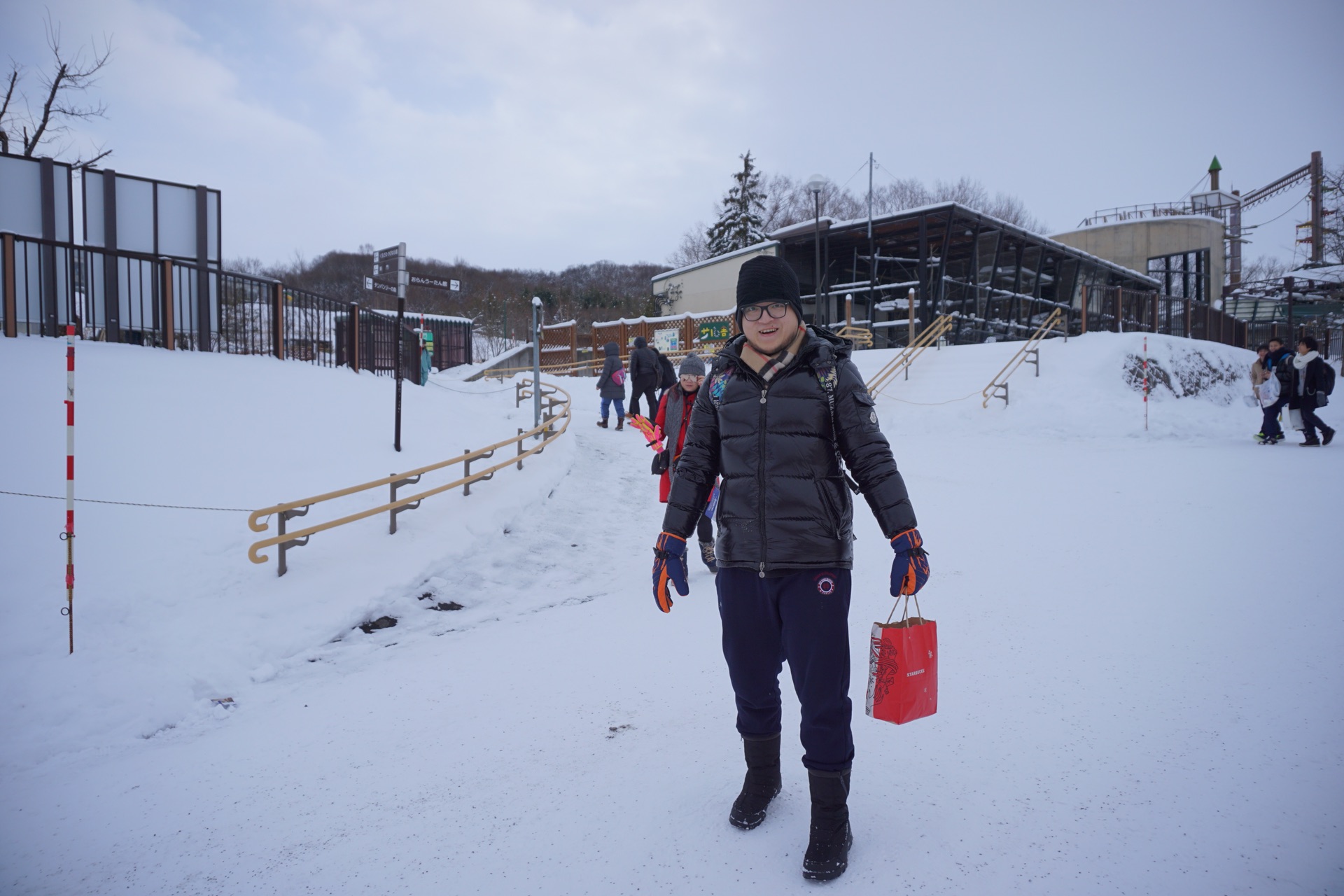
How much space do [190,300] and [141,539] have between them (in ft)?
20.9

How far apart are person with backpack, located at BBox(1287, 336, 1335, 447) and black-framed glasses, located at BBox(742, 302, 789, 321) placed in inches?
434

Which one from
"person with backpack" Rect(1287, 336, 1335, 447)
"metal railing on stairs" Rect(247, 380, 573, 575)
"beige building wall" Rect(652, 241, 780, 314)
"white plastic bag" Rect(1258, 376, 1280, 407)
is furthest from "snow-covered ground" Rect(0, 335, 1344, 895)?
"beige building wall" Rect(652, 241, 780, 314)

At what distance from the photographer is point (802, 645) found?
88.4 inches

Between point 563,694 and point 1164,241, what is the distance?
39828 millimetres

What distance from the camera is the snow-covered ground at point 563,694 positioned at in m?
2.32

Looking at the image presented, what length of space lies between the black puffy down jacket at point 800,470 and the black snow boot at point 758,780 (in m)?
0.68

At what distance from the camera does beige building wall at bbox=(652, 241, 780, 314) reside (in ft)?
90.0

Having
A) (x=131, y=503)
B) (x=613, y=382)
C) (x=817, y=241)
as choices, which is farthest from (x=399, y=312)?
(x=817, y=241)

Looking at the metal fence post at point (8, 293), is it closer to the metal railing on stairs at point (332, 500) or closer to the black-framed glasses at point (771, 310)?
the metal railing on stairs at point (332, 500)

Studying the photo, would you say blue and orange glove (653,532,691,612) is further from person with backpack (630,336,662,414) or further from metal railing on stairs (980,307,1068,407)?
metal railing on stairs (980,307,1068,407)

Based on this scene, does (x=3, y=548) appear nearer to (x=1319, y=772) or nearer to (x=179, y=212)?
(x=1319, y=772)

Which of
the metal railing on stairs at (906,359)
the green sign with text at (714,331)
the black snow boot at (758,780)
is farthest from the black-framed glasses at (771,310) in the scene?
the green sign with text at (714,331)

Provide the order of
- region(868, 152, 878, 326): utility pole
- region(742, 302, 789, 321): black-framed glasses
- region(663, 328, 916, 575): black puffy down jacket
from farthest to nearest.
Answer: region(868, 152, 878, 326): utility pole
region(742, 302, 789, 321): black-framed glasses
region(663, 328, 916, 575): black puffy down jacket

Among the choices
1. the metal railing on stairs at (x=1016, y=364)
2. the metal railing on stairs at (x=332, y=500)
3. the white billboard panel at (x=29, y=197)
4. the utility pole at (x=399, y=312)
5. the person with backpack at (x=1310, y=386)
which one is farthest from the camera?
the metal railing on stairs at (x=1016, y=364)
